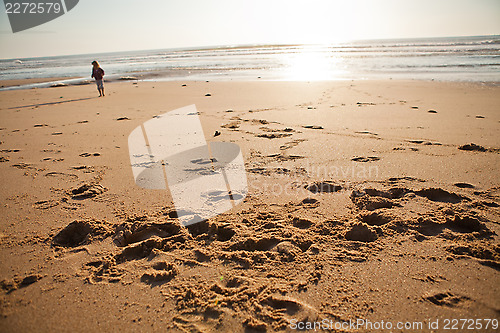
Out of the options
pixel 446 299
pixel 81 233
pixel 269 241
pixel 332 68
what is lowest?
pixel 446 299

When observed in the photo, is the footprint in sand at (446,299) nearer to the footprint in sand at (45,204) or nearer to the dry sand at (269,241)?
the dry sand at (269,241)

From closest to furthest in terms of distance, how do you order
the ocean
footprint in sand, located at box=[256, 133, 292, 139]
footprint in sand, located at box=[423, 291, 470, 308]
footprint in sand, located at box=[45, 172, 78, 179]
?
footprint in sand, located at box=[423, 291, 470, 308] < footprint in sand, located at box=[45, 172, 78, 179] < footprint in sand, located at box=[256, 133, 292, 139] < the ocean

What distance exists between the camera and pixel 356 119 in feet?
15.2

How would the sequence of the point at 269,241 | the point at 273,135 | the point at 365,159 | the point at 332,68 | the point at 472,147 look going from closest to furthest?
the point at 269,241
the point at 365,159
the point at 472,147
the point at 273,135
the point at 332,68

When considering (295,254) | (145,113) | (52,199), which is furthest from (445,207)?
(145,113)

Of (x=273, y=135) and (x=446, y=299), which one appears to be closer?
(x=446, y=299)

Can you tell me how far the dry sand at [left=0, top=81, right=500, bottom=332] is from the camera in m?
1.30

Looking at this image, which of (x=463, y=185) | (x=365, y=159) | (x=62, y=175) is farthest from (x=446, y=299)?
(x=62, y=175)

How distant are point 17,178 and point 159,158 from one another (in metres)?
1.40

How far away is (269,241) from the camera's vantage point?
175cm

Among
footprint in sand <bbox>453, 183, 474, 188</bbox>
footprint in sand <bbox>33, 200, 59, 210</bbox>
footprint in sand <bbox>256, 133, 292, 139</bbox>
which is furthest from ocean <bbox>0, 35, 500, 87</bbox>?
footprint in sand <bbox>33, 200, 59, 210</bbox>

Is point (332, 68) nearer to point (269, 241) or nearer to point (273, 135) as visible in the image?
point (273, 135)

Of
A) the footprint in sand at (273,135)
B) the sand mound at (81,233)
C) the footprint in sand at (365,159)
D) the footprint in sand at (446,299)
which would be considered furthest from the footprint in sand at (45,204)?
the footprint in sand at (365,159)

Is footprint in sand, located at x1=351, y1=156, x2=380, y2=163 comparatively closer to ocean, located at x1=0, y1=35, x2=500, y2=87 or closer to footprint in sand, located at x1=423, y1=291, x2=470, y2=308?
footprint in sand, located at x1=423, y1=291, x2=470, y2=308
